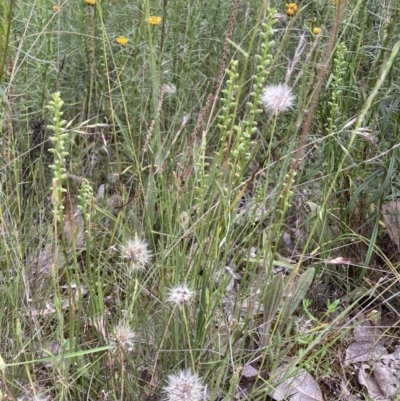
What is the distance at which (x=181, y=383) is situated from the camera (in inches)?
43.9

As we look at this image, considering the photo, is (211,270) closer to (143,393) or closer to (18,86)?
(143,393)

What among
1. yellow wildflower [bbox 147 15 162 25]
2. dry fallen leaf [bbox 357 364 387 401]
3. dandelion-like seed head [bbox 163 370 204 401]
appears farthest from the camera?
yellow wildflower [bbox 147 15 162 25]

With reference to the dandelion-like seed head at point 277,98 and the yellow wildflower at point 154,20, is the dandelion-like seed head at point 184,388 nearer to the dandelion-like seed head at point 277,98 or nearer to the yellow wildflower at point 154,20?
Answer: the dandelion-like seed head at point 277,98

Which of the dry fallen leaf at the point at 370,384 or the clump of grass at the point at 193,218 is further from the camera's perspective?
the dry fallen leaf at the point at 370,384

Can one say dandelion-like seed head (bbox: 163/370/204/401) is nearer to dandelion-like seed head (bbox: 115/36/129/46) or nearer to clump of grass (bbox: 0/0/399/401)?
clump of grass (bbox: 0/0/399/401)

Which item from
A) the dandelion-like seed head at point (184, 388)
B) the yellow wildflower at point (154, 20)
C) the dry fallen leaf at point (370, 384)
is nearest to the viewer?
the dandelion-like seed head at point (184, 388)

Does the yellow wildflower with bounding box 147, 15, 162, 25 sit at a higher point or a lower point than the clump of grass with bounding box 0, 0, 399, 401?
higher

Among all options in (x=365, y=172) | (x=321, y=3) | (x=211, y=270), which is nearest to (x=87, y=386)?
(x=211, y=270)

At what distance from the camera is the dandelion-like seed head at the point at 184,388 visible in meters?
1.09

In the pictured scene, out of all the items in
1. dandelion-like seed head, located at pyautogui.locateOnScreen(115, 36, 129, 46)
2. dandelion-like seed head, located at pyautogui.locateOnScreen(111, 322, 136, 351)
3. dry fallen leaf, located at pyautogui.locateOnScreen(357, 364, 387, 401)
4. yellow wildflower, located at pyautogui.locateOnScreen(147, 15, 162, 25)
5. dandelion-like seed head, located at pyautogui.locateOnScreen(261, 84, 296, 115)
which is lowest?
dry fallen leaf, located at pyautogui.locateOnScreen(357, 364, 387, 401)

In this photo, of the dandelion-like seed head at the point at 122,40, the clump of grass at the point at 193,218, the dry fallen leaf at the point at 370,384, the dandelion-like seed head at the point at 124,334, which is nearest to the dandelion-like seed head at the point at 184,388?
the clump of grass at the point at 193,218

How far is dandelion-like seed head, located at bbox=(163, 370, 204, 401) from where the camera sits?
1.09 metres

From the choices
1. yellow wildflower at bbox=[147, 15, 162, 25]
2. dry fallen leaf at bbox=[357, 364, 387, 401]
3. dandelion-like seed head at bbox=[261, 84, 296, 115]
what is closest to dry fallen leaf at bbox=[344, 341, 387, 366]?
dry fallen leaf at bbox=[357, 364, 387, 401]

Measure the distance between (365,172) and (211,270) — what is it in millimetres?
693
